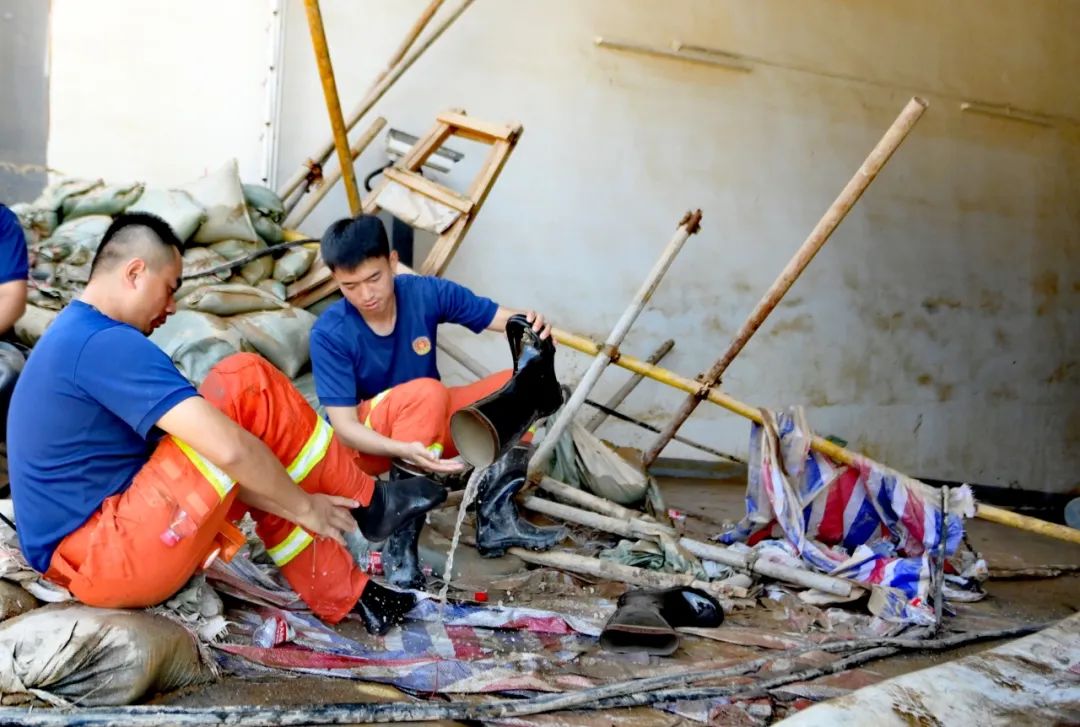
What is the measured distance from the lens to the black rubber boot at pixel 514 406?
2.71 m

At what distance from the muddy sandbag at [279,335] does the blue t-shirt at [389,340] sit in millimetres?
685

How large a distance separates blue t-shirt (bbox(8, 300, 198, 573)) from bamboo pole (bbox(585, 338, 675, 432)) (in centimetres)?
256

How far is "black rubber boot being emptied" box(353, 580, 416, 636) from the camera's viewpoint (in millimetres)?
2637

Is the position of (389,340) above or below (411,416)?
above

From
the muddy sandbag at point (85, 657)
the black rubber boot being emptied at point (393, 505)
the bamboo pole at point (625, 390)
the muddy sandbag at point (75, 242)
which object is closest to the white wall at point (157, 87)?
the muddy sandbag at point (75, 242)

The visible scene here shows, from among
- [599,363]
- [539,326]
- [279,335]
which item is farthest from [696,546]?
[279,335]

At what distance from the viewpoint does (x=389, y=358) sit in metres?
3.28

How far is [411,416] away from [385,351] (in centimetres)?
34

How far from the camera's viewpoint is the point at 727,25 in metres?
5.63

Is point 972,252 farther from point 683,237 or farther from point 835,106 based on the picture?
point 683,237

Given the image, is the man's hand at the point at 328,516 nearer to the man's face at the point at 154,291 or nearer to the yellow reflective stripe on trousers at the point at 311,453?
the yellow reflective stripe on trousers at the point at 311,453

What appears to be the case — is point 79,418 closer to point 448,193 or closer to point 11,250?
point 11,250

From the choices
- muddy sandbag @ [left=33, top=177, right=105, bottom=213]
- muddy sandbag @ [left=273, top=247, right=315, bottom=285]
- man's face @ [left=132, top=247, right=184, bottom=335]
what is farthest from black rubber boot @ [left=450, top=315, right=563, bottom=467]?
muddy sandbag @ [left=33, top=177, right=105, bottom=213]

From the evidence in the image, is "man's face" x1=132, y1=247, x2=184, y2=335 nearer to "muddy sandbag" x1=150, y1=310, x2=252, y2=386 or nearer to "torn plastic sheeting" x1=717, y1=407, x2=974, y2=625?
"muddy sandbag" x1=150, y1=310, x2=252, y2=386
